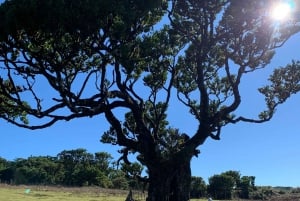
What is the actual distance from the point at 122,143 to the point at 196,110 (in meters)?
5.92

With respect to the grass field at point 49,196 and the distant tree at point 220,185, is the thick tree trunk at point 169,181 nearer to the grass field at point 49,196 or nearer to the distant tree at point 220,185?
the grass field at point 49,196

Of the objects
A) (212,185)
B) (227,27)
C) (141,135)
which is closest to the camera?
(227,27)

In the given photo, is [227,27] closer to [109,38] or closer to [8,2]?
[109,38]

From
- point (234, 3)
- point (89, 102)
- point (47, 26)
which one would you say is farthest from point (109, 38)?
point (234, 3)

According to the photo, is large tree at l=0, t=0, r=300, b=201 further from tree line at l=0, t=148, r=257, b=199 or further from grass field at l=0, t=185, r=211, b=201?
tree line at l=0, t=148, r=257, b=199

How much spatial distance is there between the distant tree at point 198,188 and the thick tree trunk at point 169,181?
185 feet

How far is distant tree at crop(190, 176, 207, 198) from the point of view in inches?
3137

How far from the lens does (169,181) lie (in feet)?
73.0

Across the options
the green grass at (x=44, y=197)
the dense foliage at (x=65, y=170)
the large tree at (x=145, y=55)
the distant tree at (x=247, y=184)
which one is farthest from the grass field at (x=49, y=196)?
the dense foliage at (x=65, y=170)

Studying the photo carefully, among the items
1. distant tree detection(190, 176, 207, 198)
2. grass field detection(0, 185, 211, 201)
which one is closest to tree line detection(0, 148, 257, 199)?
distant tree detection(190, 176, 207, 198)

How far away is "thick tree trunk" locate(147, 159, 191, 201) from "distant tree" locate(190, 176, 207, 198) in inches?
2222

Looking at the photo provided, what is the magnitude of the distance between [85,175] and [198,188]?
1428 inches

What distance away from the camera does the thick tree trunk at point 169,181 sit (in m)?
22.1

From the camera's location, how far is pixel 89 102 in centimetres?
2177
